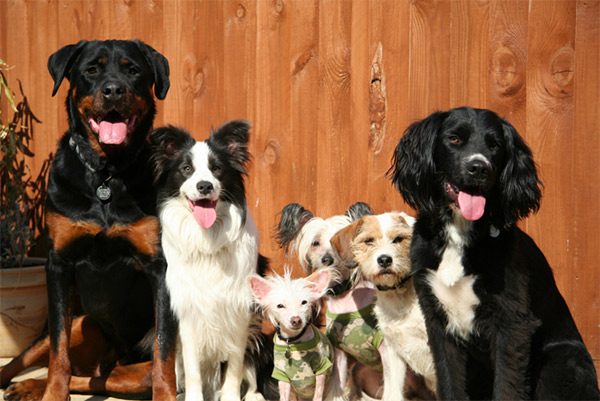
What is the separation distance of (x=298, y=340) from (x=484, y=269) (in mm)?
994

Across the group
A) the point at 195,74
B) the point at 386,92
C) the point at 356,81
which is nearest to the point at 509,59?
the point at 386,92

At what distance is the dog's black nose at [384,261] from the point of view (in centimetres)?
301

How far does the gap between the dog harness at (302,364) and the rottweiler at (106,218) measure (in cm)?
54

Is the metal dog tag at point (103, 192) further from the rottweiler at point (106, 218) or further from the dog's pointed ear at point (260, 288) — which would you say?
the dog's pointed ear at point (260, 288)

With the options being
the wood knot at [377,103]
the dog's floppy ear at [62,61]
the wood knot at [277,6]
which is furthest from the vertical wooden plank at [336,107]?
the dog's floppy ear at [62,61]

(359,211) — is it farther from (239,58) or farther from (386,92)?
(239,58)

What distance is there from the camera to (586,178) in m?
3.44

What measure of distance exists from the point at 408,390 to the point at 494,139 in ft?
4.96

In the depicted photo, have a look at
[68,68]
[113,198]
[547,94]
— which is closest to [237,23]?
[68,68]

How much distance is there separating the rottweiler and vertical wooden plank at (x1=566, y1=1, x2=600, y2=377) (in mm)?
2196

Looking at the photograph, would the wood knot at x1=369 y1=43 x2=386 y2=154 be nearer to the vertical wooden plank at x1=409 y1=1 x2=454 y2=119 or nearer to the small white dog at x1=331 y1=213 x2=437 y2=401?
the vertical wooden plank at x1=409 y1=1 x2=454 y2=119

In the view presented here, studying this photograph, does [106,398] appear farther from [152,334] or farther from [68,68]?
[68,68]

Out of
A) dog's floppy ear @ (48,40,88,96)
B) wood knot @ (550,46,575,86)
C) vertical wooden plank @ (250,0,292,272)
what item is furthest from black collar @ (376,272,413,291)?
dog's floppy ear @ (48,40,88,96)

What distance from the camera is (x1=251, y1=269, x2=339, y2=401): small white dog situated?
3107 mm
